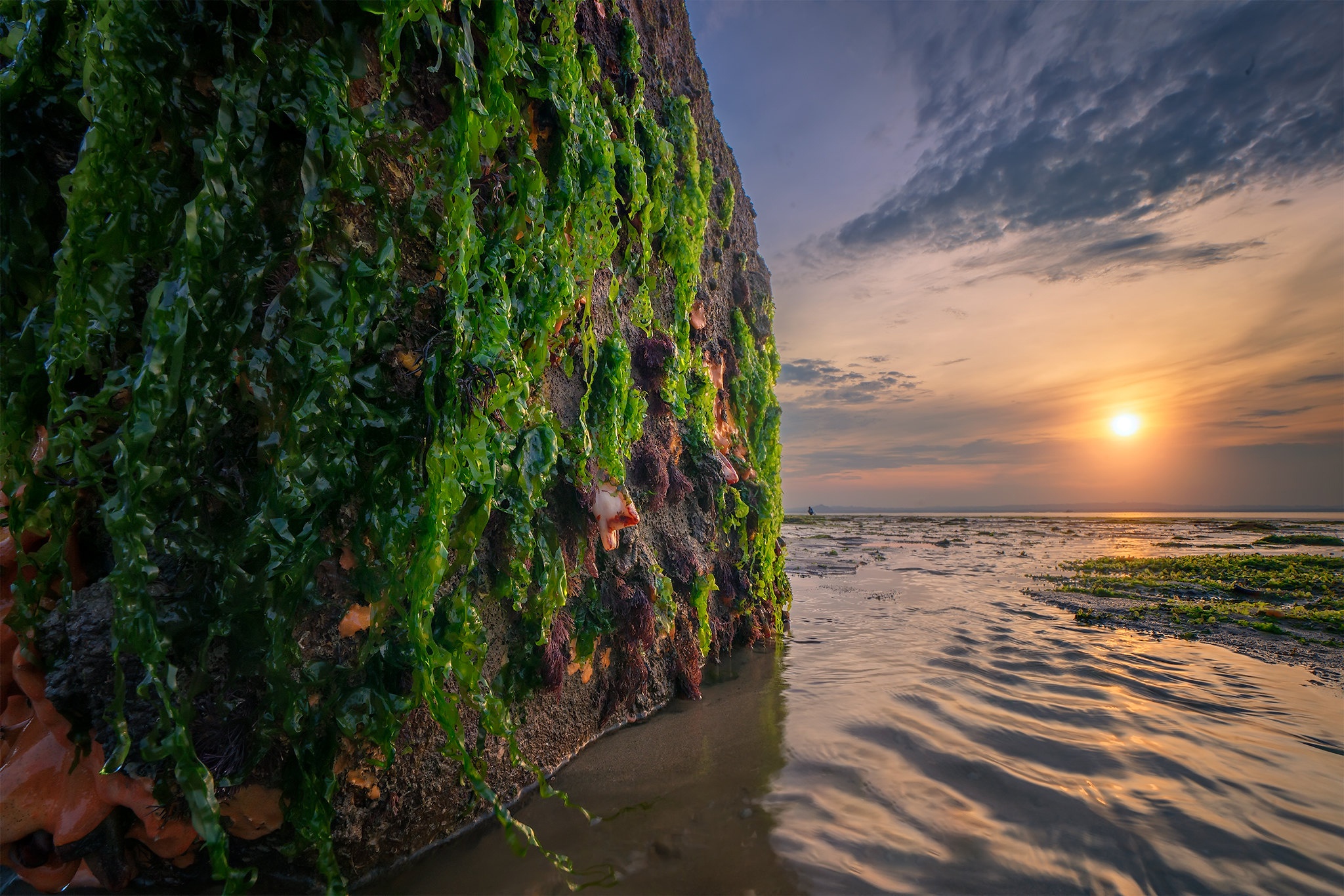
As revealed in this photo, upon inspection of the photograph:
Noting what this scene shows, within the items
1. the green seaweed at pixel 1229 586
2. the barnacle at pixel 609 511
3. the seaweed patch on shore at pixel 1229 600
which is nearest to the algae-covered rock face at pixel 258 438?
the barnacle at pixel 609 511

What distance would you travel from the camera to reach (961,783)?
7.66 feet

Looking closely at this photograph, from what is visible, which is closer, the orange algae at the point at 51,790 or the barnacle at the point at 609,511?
the orange algae at the point at 51,790

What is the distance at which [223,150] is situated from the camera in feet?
4.87

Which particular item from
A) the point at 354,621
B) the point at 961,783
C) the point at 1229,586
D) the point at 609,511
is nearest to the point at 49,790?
the point at 354,621

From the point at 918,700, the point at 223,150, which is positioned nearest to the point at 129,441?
the point at 223,150

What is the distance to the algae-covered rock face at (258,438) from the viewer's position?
4.77ft

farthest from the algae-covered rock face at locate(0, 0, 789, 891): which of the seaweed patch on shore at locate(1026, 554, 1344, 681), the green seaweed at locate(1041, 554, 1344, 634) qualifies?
the green seaweed at locate(1041, 554, 1344, 634)

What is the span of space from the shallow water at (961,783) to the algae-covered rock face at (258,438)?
524 millimetres

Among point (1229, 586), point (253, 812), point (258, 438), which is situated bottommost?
point (1229, 586)

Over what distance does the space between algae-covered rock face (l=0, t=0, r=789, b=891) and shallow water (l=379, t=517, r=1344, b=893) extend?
1.72 feet

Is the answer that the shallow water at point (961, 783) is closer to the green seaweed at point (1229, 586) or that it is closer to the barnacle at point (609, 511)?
the barnacle at point (609, 511)

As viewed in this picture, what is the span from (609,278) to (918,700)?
3268mm

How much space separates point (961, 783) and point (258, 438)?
309 cm

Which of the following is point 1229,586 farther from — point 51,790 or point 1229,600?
point 51,790
